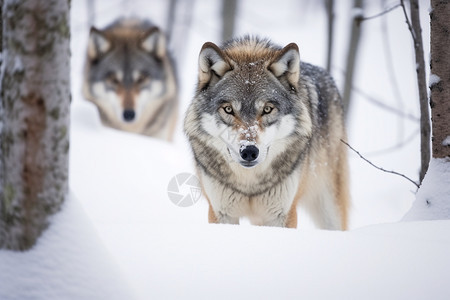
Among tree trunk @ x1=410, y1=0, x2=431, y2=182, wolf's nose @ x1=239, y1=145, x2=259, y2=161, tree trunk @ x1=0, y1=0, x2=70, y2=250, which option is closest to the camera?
tree trunk @ x1=0, y1=0, x2=70, y2=250

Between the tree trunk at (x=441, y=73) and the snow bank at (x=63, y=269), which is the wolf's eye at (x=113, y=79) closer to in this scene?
the tree trunk at (x=441, y=73)

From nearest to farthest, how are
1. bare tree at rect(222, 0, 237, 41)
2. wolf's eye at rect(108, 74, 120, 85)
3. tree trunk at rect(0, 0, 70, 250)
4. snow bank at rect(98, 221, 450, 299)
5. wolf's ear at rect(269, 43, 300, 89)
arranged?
tree trunk at rect(0, 0, 70, 250) → snow bank at rect(98, 221, 450, 299) → wolf's ear at rect(269, 43, 300, 89) → wolf's eye at rect(108, 74, 120, 85) → bare tree at rect(222, 0, 237, 41)

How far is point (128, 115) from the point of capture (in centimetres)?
720

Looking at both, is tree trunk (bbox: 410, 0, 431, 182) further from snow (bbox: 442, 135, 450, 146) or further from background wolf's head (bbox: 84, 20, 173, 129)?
background wolf's head (bbox: 84, 20, 173, 129)

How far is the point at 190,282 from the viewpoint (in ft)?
6.54

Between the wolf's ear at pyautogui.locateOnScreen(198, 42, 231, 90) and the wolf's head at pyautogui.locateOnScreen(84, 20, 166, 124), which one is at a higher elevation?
the wolf's ear at pyautogui.locateOnScreen(198, 42, 231, 90)

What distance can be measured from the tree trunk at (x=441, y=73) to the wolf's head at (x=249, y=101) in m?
0.98

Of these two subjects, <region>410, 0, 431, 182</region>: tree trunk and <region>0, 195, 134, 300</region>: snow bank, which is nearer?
<region>0, 195, 134, 300</region>: snow bank

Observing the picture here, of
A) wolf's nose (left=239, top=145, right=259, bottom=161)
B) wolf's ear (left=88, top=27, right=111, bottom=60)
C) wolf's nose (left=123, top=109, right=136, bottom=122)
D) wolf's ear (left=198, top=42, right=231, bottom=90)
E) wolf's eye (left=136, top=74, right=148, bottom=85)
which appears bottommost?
wolf's nose (left=123, top=109, right=136, bottom=122)

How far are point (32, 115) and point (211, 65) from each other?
6.07 feet

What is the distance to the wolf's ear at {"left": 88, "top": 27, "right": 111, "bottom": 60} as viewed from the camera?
23.1 feet

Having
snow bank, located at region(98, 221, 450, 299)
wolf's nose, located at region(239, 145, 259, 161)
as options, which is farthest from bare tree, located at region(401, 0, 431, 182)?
wolf's nose, located at region(239, 145, 259, 161)

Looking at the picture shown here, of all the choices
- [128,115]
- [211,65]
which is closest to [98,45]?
[128,115]

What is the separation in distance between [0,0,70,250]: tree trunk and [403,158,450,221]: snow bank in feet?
6.54
